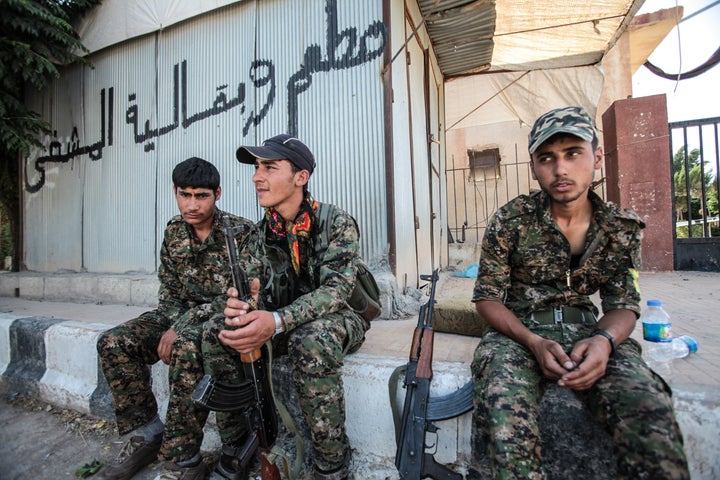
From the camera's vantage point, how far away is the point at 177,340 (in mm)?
1905

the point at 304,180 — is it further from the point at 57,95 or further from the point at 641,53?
the point at 641,53

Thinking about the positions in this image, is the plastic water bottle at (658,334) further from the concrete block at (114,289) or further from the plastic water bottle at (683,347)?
the concrete block at (114,289)

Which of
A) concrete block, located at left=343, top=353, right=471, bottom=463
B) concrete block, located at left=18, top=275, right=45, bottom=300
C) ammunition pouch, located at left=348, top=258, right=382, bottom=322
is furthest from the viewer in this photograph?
concrete block, located at left=18, top=275, right=45, bottom=300

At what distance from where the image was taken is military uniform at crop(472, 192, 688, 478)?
46.5 inches

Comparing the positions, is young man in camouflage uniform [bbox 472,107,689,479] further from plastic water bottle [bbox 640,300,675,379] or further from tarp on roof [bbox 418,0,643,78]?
tarp on roof [bbox 418,0,643,78]

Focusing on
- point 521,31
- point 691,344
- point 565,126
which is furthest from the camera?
point 521,31

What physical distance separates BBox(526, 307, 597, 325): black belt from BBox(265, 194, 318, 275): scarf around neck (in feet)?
3.98

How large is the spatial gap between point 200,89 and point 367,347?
3732 mm

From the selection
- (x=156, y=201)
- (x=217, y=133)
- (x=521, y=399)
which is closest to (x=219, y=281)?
(x=521, y=399)

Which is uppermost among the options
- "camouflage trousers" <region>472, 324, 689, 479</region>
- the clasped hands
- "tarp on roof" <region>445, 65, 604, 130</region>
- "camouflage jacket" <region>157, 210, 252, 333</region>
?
"tarp on roof" <region>445, 65, 604, 130</region>

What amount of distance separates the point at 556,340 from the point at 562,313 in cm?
15

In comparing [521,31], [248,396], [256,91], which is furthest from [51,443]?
[521,31]

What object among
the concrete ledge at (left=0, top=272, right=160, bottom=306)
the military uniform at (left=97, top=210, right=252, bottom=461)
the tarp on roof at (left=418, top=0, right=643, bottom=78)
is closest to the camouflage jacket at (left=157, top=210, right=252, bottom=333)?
the military uniform at (left=97, top=210, right=252, bottom=461)

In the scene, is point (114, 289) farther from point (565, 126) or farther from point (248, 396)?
point (565, 126)
